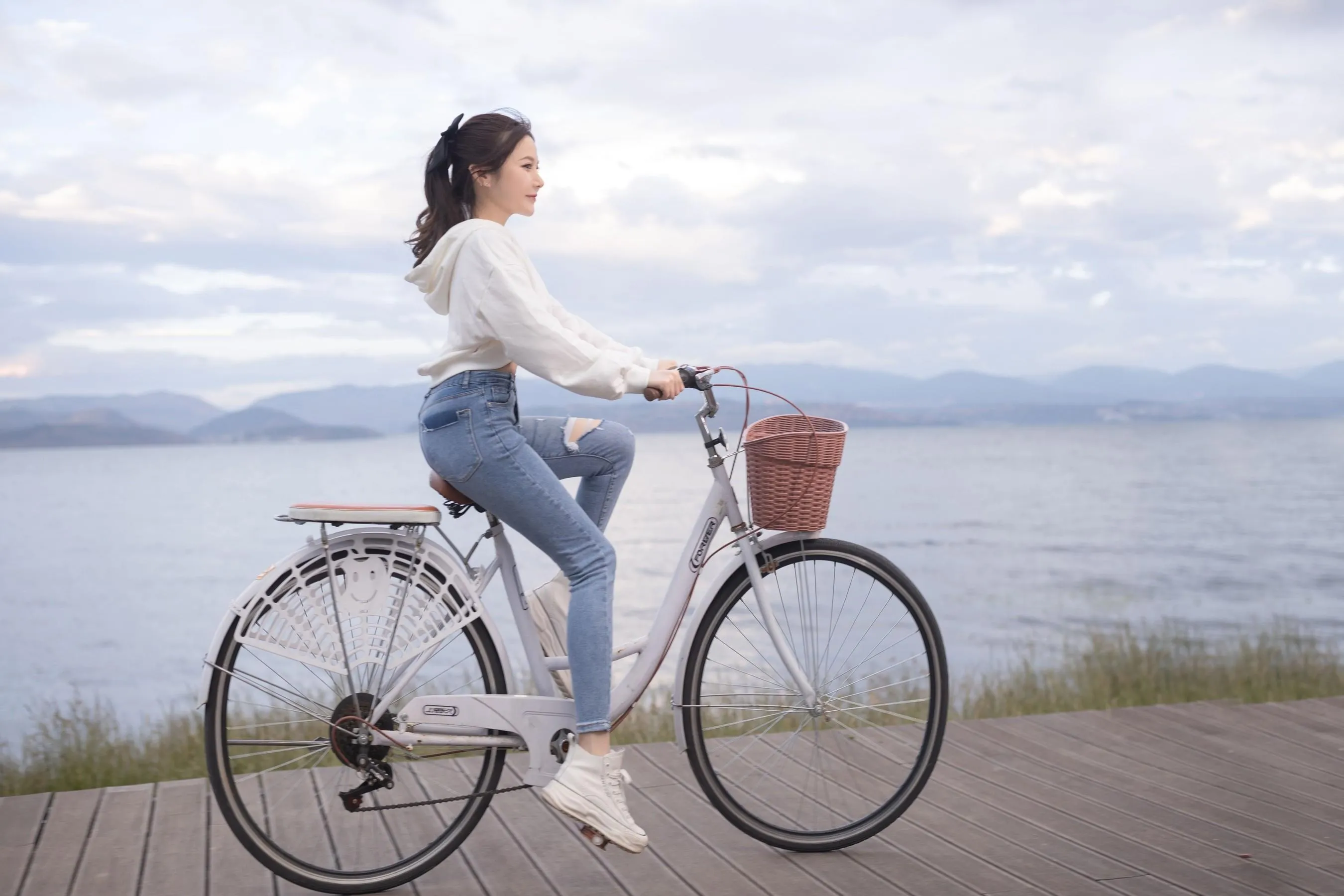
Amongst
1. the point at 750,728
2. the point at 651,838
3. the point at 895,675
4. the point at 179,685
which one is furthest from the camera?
the point at 179,685

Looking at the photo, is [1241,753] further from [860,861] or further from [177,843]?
[177,843]

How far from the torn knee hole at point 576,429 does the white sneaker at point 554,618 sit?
12.1 inches

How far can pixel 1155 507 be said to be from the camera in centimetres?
3159

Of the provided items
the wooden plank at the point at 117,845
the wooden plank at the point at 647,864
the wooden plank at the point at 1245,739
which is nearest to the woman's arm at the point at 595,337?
the wooden plank at the point at 647,864

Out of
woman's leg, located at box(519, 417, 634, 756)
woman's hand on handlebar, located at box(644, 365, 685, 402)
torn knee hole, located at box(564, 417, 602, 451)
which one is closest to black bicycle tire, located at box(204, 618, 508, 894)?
woman's leg, located at box(519, 417, 634, 756)

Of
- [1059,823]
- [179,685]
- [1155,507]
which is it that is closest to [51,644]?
[179,685]

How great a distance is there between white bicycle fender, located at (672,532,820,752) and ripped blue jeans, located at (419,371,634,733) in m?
0.21

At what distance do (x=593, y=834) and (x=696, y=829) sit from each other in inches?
22.2

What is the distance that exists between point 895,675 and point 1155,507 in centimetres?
2706

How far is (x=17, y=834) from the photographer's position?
320 cm

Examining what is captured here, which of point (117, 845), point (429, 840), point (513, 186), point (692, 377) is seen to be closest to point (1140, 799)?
point (692, 377)

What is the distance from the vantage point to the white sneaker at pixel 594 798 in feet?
8.82

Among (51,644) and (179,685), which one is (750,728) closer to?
(179,685)

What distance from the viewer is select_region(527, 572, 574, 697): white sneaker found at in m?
2.87
